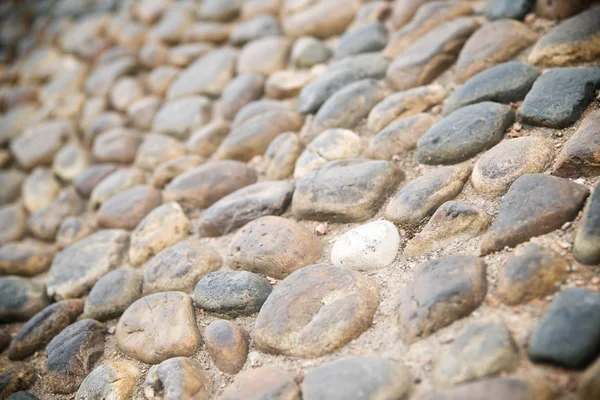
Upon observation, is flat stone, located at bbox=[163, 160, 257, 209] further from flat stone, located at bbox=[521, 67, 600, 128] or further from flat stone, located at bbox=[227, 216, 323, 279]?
flat stone, located at bbox=[521, 67, 600, 128]

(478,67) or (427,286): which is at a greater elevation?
(478,67)

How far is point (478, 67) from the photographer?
1.61m

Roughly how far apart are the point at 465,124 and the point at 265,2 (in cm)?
159

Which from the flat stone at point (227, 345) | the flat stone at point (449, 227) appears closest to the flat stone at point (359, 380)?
the flat stone at point (227, 345)

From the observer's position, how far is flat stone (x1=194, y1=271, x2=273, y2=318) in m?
1.23

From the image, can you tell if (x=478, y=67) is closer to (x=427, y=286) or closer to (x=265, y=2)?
(x=427, y=286)

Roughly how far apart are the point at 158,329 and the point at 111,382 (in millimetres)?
170

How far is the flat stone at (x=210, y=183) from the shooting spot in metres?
1.68

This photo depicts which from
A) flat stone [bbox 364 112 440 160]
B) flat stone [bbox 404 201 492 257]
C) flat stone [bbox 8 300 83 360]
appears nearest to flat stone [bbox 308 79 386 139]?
flat stone [bbox 364 112 440 160]

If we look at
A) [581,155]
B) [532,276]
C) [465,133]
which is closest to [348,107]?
[465,133]

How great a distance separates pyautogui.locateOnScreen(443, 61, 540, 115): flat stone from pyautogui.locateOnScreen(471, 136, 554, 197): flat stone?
226mm

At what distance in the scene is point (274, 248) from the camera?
131 cm

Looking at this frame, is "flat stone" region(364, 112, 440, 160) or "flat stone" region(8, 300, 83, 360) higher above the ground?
"flat stone" region(364, 112, 440, 160)

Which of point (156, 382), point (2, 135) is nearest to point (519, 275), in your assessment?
point (156, 382)
